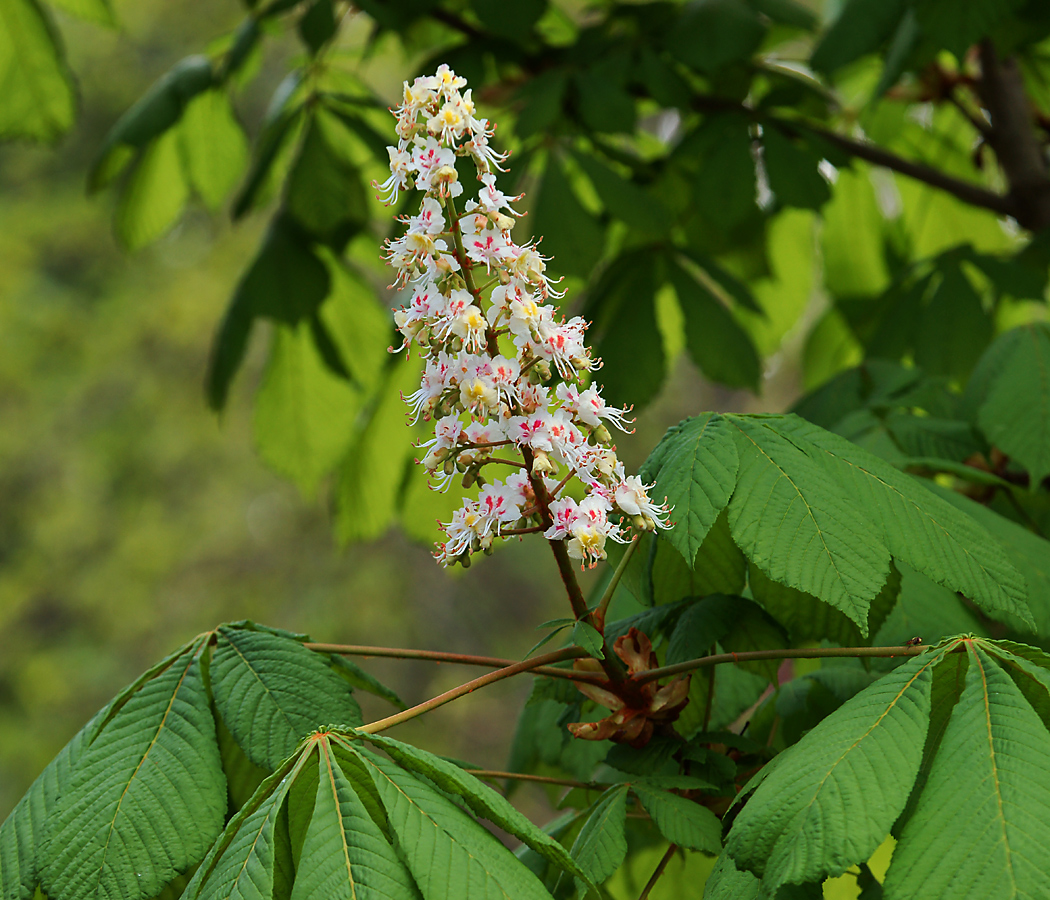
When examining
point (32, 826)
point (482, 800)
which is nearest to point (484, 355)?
point (482, 800)

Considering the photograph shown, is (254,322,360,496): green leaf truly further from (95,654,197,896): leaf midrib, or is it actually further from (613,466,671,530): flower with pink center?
(613,466,671,530): flower with pink center

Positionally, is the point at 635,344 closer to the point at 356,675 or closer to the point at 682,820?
the point at 356,675

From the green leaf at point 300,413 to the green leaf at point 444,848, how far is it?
4.52ft

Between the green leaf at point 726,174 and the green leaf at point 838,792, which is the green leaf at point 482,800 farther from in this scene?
the green leaf at point 726,174

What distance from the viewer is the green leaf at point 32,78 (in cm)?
153

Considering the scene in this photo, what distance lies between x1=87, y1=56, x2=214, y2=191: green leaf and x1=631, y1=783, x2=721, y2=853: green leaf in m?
1.34

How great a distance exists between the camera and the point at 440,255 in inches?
29.9

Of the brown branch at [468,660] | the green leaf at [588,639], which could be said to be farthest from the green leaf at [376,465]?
the green leaf at [588,639]

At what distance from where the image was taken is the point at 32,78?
1565mm

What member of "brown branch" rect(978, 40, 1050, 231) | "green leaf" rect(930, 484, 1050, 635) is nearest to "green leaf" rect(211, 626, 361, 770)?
"green leaf" rect(930, 484, 1050, 635)

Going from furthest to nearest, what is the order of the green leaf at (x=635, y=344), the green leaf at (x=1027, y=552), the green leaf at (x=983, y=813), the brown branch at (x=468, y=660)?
the green leaf at (x=635, y=344)
the green leaf at (x=1027, y=552)
the brown branch at (x=468, y=660)
the green leaf at (x=983, y=813)

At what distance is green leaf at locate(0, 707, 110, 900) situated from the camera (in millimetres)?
758

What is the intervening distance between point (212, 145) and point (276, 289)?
17.2 inches

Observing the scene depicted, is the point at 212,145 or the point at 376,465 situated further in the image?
the point at 376,465
